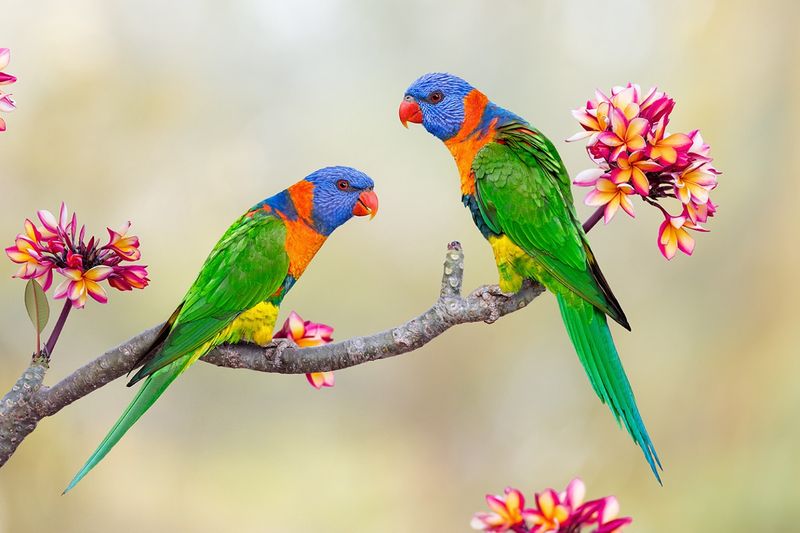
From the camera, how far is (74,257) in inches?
56.8

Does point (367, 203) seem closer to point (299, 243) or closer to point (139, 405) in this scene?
point (299, 243)

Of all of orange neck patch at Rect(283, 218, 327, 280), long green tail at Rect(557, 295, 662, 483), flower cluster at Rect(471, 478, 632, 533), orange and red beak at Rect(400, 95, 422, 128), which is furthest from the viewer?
orange and red beak at Rect(400, 95, 422, 128)

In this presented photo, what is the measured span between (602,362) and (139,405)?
2.82 feet

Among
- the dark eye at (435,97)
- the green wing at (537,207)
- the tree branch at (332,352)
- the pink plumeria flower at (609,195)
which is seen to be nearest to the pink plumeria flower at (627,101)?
the pink plumeria flower at (609,195)

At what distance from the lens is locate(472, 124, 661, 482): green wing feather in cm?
134

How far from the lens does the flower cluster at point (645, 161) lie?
131 cm

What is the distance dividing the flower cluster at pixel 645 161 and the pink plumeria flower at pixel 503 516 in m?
0.53

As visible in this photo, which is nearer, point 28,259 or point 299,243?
point 28,259

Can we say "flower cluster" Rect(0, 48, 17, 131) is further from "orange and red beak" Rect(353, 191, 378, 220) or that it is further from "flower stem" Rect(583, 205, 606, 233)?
"flower stem" Rect(583, 205, 606, 233)

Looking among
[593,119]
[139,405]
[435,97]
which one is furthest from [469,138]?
[139,405]

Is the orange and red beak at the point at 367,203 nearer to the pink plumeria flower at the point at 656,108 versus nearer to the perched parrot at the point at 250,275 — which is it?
the perched parrot at the point at 250,275

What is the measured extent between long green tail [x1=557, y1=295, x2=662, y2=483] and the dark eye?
597mm

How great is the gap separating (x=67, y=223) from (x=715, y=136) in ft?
6.87

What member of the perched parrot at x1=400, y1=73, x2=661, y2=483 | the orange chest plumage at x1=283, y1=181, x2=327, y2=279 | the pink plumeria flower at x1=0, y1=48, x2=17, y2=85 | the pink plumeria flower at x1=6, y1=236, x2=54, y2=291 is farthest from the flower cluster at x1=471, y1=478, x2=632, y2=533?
the pink plumeria flower at x1=0, y1=48, x2=17, y2=85
